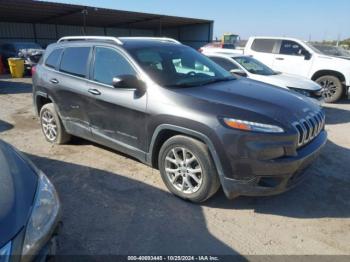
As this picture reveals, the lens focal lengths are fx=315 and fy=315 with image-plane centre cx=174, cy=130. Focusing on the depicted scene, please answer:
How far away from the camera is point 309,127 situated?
3311mm

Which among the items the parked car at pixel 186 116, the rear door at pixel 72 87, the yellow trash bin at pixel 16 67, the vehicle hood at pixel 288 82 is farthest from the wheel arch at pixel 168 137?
the yellow trash bin at pixel 16 67

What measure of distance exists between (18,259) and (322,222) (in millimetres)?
2822

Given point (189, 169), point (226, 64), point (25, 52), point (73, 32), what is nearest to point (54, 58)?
point (189, 169)

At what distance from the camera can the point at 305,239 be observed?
2.96 m

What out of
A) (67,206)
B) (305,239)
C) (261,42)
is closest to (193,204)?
(305,239)

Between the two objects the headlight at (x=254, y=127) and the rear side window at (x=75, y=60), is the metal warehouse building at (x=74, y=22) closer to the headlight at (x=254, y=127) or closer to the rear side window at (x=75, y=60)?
the rear side window at (x=75, y=60)

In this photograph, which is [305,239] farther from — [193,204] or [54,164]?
[54,164]

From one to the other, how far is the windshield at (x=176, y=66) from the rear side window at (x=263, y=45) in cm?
646

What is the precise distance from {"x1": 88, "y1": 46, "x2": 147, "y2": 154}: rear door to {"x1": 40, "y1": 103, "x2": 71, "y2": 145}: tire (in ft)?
3.36

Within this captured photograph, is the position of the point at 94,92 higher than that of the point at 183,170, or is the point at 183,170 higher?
the point at 94,92

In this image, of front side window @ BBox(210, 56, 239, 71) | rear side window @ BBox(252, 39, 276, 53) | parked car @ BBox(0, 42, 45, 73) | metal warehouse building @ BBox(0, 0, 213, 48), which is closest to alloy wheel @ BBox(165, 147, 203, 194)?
front side window @ BBox(210, 56, 239, 71)

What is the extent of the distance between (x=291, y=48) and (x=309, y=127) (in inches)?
296

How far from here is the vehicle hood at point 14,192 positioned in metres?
1.75

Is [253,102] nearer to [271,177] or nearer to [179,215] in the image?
[271,177]
